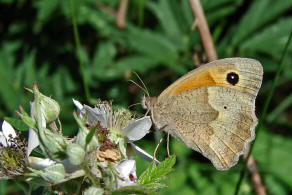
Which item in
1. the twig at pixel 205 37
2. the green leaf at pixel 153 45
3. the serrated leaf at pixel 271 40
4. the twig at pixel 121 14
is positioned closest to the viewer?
the twig at pixel 205 37

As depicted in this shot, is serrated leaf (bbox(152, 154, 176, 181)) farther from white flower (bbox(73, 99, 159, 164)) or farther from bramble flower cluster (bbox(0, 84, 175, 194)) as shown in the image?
white flower (bbox(73, 99, 159, 164))

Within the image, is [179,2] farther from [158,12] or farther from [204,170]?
[204,170]

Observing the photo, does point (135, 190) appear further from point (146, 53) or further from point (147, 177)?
point (146, 53)

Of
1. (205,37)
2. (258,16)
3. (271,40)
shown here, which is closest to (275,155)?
(271,40)

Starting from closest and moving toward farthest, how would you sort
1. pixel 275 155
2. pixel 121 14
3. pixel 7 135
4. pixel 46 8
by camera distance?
pixel 7 135 < pixel 46 8 < pixel 275 155 < pixel 121 14

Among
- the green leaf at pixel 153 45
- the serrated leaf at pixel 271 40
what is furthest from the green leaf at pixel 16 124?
the serrated leaf at pixel 271 40

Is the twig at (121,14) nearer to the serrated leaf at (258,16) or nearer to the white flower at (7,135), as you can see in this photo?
the serrated leaf at (258,16)
